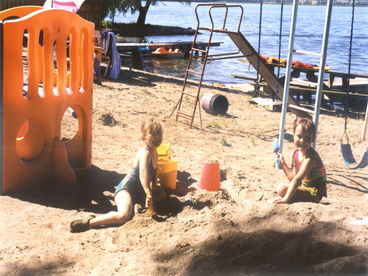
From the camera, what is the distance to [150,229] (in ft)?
13.9

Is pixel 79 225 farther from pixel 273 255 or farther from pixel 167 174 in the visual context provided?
pixel 273 255

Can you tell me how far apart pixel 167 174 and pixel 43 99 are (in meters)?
1.43

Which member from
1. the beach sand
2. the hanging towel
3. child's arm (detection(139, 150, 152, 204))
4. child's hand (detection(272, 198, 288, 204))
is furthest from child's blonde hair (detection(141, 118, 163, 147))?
the hanging towel

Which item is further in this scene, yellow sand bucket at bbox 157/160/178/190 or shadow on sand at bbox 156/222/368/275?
yellow sand bucket at bbox 157/160/178/190

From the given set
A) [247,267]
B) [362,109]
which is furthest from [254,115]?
[247,267]

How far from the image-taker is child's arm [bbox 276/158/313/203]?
15.4 ft

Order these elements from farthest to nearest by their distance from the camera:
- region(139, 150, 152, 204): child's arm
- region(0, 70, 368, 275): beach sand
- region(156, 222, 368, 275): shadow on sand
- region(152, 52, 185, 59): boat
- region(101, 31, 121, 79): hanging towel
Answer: region(152, 52, 185, 59): boat → region(101, 31, 121, 79): hanging towel → region(139, 150, 152, 204): child's arm → region(0, 70, 368, 275): beach sand → region(156, 222, 368, 275): shadow on sand

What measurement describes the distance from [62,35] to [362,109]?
28.6ft

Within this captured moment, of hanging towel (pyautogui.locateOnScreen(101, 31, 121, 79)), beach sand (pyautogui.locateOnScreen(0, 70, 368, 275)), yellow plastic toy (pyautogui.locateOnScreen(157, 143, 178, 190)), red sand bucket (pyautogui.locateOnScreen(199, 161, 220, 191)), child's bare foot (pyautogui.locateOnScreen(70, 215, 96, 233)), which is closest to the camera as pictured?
beach sand (pyautogui.locateOnScreen(0, 70, 368, 275))

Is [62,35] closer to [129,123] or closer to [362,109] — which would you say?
[129,123]

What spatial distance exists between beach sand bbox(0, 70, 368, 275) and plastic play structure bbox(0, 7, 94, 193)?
0.66ft

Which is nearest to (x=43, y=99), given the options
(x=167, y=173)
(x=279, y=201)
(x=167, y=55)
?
(x=167, y=173)

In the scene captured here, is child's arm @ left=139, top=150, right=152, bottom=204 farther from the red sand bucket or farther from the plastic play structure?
the plastic play structure

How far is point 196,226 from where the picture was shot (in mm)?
4023
